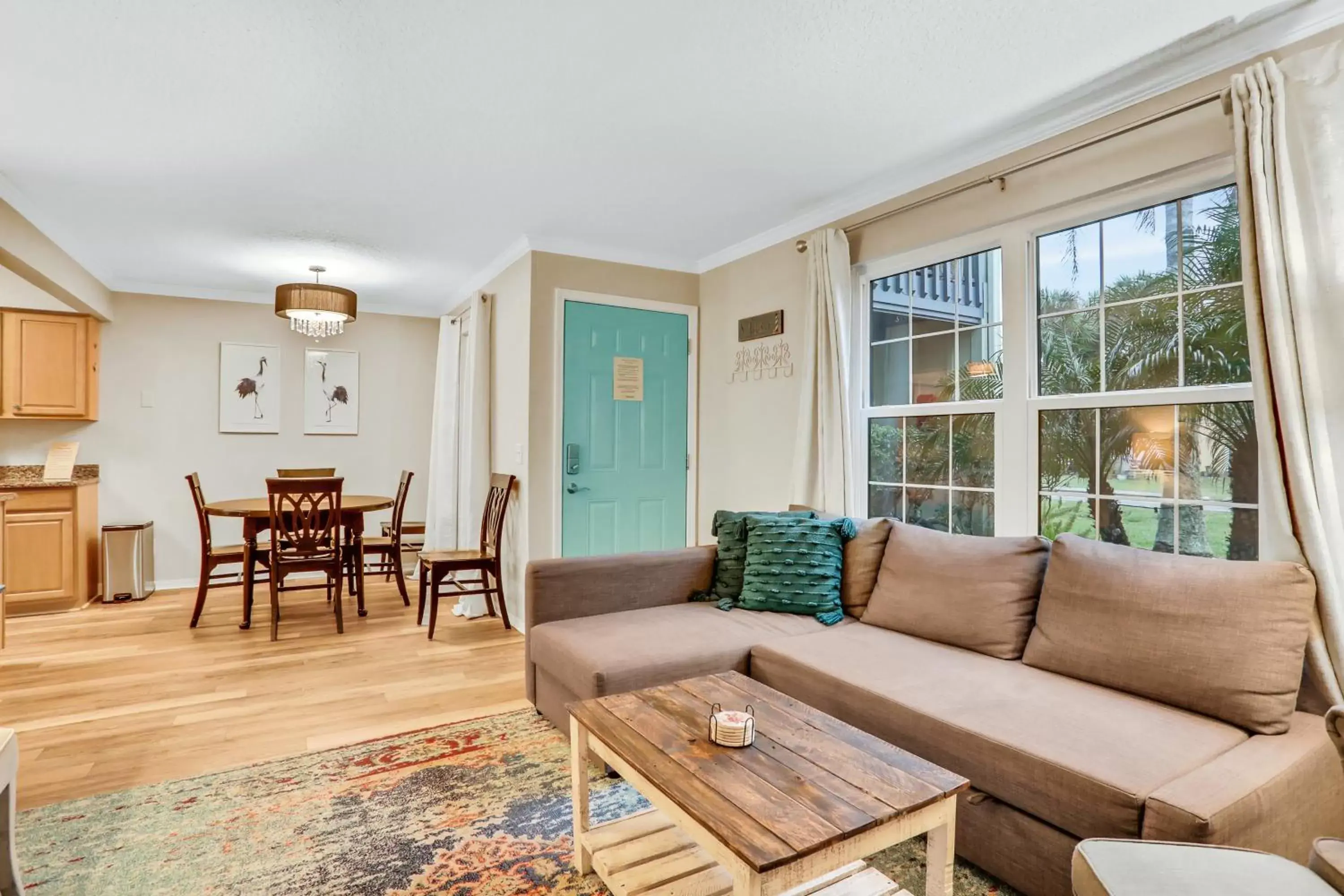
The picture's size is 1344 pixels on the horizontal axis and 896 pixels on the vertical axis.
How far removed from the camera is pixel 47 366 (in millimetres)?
4824

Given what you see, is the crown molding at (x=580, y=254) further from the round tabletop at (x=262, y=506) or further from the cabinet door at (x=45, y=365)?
the cabinet door at (x=45, y=365)

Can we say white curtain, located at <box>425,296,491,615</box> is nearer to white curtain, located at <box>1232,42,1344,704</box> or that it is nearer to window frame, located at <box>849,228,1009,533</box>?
window frame, located at <box>849,228,1009,533</box>

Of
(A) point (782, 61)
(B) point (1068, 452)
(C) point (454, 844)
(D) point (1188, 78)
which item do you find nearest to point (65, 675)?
(C) point (454, 844)

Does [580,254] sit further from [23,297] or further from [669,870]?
[23,297]

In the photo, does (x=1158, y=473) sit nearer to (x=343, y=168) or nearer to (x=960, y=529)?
(x=960, y=529)

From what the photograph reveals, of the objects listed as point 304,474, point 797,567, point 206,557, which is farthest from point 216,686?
point 797,567

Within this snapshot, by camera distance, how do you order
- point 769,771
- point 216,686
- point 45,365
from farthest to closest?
point 45,365 → point 216,686 → point 769,771

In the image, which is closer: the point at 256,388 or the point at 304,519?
the point at 304,519

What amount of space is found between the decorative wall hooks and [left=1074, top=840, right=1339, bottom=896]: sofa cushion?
2832 mm

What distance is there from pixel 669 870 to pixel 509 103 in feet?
8.24

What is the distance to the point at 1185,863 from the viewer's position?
3.78 feet

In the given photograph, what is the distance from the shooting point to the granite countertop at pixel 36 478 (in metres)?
4.56

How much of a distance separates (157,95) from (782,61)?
219 centimetres

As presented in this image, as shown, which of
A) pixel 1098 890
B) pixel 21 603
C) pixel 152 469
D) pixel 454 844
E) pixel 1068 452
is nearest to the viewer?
pixel 1098 890
